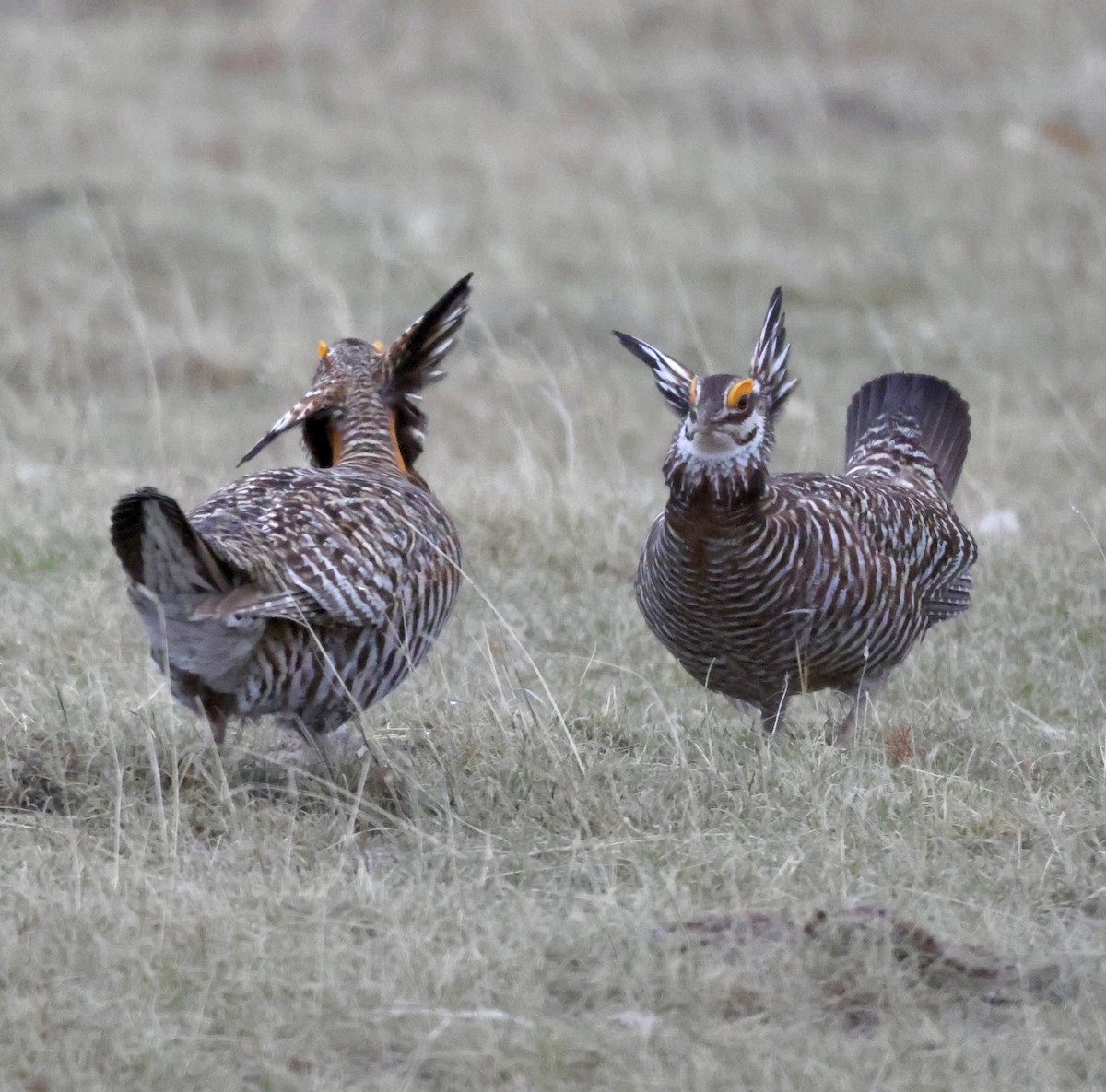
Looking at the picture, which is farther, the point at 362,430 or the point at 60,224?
the point at 60,224

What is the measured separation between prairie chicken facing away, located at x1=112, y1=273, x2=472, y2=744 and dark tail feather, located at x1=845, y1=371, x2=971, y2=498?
1673 mm

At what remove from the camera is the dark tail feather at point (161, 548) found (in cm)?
336

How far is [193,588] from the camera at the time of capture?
3605 mm

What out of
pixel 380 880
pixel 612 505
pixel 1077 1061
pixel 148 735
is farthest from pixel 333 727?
pixel 612 505

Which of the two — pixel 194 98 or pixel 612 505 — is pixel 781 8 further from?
pixel 612 505

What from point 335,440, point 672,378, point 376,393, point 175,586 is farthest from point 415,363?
point 175,586

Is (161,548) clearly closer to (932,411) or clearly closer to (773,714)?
(773,714)

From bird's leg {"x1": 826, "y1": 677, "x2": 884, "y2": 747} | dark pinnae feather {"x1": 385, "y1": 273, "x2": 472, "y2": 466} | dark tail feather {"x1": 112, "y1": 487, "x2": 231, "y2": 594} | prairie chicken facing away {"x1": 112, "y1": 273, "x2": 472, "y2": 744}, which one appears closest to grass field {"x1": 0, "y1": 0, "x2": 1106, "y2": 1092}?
bird's leg {"x1": 826, "y1": 677, "x2": 884, "y2": 747}

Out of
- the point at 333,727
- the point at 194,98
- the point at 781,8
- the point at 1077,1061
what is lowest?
the point at 1077,1061

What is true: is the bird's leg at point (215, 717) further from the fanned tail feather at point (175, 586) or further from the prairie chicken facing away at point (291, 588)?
the fanned tail feather at point (175, 586)

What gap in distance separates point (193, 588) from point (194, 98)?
1258 centimetres

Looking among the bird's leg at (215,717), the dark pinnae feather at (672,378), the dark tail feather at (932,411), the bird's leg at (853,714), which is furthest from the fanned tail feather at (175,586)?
the dark tail feather at (932,411)

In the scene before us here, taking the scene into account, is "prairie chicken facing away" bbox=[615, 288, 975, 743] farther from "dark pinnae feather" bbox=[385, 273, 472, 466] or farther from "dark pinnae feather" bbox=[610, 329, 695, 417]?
"dark pinnae feather" bbox=[385, 273, 472, 466]

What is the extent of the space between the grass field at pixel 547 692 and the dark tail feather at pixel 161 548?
0.38 m
